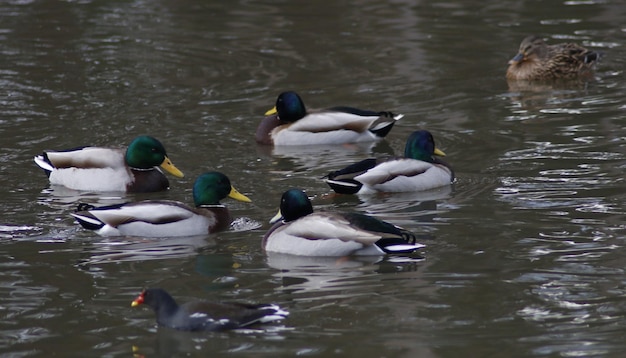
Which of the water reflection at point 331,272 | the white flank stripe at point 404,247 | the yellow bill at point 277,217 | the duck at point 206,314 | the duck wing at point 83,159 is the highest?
the duck wing at point 83,159

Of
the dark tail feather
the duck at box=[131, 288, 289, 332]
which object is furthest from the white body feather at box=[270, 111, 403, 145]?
the duck at box=[131, 288, 289, 332]

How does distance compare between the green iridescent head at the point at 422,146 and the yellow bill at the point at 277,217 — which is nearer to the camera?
the yellow bill at the point at 277,217

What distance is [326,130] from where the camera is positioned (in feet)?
47.3

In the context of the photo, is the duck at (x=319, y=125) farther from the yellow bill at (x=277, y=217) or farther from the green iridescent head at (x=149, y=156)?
the yellow bill at (x=277, y=217)

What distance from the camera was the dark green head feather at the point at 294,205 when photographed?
1002cm

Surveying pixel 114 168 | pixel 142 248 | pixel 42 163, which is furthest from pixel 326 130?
pixel 142 248

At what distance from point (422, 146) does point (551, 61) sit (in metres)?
5.13

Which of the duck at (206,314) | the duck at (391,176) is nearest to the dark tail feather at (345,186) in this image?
the duck at (391,176)

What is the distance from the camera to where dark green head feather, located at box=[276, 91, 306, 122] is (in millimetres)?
14547

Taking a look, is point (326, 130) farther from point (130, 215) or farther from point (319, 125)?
point (130, 215)

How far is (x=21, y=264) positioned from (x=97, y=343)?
2011 millimetres

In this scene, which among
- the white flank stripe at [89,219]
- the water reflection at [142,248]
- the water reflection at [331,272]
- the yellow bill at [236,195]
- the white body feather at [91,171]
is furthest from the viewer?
the white body feather at [91,171]

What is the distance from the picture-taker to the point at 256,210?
36.8 ft

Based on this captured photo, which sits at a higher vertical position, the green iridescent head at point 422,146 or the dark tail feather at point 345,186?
the green iridescent head at point 422,146
